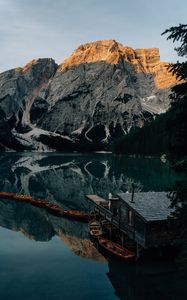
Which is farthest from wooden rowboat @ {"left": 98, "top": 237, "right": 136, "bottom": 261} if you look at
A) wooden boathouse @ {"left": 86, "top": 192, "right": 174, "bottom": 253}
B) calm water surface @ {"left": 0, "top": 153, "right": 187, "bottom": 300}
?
wooden boathouse @ {"left": 86, "top": 192, "right": 174, "bottom": 253}

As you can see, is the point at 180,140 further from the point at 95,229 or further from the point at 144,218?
the point at 95,229

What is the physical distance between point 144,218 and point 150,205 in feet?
10.1

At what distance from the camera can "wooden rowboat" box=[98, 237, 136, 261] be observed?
34.2 meters

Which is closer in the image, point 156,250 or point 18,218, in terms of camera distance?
point 156,250

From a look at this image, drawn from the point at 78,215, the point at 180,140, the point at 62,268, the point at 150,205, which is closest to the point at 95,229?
the point at 78,215

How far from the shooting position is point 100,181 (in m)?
95.8

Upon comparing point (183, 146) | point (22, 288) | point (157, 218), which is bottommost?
point (22, 288)

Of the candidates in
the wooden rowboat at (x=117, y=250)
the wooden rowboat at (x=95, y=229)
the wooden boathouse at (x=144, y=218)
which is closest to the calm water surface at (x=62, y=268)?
the wooden rowboat at (x=117, y=250)

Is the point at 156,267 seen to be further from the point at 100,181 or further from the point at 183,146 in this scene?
the point at 100,181

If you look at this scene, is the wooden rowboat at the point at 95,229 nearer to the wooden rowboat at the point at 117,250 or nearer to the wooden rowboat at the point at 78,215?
the wooden rowboat at the point at 117,250

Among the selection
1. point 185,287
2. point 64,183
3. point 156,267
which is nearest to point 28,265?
point 156,267

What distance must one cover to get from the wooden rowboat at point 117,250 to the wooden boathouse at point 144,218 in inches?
50.3

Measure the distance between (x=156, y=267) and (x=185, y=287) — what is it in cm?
455

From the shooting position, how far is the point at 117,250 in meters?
36.0
